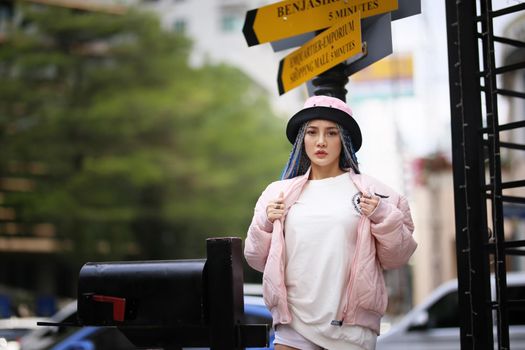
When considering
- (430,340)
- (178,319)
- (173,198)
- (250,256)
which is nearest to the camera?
(178,319)

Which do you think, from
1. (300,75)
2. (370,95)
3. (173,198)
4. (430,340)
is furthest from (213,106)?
(300,75)

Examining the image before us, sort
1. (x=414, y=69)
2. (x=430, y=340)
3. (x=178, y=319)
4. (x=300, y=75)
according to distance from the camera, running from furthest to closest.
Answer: (x=414, y=69)
(x=430, y=340)
(x=300, y=75)
(x=178, y=319)

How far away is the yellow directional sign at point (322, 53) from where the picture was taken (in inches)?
181

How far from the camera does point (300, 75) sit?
199 inches

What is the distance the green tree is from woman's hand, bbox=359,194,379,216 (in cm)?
2876

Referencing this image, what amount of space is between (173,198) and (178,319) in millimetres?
30976

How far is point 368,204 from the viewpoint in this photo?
3.88 metres

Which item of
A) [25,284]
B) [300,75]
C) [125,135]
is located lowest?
[25,284]

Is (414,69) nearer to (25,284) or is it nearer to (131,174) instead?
(131,174)

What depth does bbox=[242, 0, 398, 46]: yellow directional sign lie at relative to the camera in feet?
15.7

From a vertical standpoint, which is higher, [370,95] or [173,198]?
[370,95]

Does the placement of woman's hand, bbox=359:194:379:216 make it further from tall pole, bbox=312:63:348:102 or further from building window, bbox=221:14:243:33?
building window, bbox=221:14:243:33

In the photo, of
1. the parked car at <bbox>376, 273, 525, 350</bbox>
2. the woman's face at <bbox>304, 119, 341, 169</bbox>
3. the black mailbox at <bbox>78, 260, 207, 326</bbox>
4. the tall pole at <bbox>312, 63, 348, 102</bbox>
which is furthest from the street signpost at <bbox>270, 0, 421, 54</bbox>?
the parked car at <bbox>376, 273, 525, 350</bbox>

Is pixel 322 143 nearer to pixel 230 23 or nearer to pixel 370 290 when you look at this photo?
pixel 370 290
